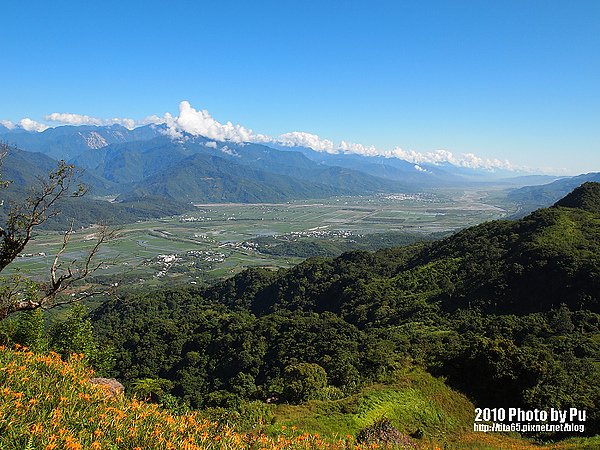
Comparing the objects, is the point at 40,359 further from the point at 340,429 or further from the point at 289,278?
the point at 289,278

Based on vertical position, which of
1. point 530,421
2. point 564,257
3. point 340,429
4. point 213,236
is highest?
point 564,257

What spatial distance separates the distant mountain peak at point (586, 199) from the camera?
55.4 meters

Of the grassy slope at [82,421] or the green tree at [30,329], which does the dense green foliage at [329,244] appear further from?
the grassy slope at [82,421]

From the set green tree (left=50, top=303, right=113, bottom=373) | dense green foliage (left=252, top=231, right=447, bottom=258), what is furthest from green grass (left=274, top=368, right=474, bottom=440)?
dense green foliage (left=252, top=231, right=447, bottom=258)

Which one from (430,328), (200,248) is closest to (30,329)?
(430,328)

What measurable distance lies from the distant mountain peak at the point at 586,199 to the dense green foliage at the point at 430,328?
642 centimetres

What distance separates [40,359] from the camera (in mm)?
7523

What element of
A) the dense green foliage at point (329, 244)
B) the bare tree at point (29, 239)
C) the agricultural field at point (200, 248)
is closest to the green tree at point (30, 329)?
the bare tree at point (29, 239)

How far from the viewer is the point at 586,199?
2256 inches

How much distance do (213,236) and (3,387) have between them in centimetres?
17453

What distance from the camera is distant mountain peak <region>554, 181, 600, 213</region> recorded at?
→ 55.4 m

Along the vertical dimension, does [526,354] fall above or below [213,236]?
above

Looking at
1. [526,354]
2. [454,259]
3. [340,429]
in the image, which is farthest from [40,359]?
[454,259]

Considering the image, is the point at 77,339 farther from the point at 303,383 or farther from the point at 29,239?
the point at 29,239
